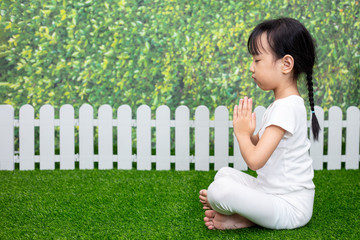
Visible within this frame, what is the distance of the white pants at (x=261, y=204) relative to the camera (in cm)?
198

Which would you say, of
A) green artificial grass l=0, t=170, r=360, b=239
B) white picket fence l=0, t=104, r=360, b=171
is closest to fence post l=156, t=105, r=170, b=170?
white picket fence l=0, t=104, r=360, b=171

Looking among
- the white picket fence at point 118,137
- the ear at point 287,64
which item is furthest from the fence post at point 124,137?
the ear at point 287,64

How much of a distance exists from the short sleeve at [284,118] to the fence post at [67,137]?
240 centimetres

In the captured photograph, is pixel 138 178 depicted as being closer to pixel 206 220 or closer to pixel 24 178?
pixel 24 178

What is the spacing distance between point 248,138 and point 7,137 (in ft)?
9.09

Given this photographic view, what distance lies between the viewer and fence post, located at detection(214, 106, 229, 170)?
3785mm

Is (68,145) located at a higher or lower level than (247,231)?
higher

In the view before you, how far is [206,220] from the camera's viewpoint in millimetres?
2236

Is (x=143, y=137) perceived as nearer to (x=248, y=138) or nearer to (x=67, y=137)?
(x=67, y=137)

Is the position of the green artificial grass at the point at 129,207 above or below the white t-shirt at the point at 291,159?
below

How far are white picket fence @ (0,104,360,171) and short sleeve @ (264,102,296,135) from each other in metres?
1.76

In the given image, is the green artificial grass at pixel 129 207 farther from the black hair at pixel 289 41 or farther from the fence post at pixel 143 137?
the black hair at pixel 289 41

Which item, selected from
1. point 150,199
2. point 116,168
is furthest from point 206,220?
point 116,168

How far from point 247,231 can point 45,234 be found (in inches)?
45.5
